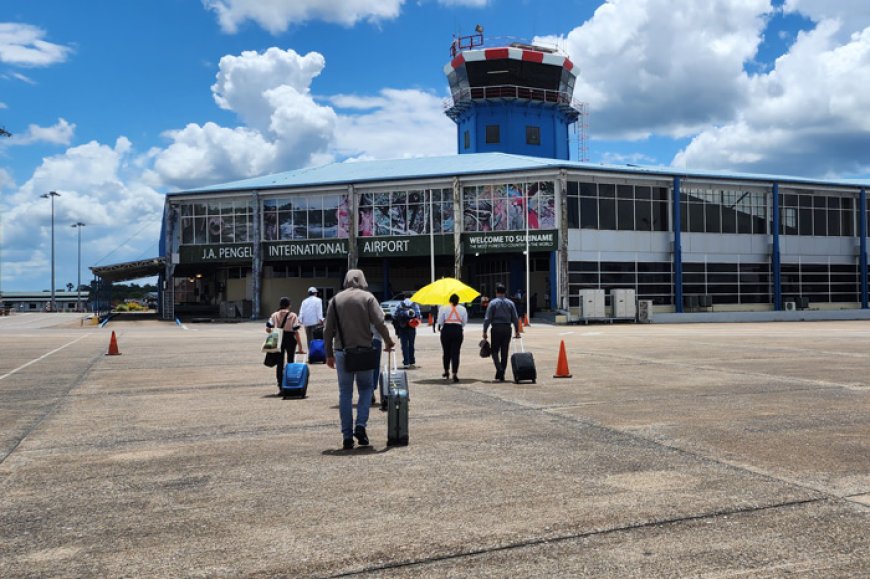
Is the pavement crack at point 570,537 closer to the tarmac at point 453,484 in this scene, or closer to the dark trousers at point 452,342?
the tarmac at point 453,484

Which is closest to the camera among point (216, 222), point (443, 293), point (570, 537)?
point (570, 537)

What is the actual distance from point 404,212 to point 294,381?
41.2m

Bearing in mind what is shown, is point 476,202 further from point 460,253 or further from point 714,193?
point 714,193

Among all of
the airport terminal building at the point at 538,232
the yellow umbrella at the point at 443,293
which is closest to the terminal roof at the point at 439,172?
the airport terminal building at the point at 538,232

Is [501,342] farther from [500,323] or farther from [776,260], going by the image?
[776,260]

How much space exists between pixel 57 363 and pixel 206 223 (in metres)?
37.7

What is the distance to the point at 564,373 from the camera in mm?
15289

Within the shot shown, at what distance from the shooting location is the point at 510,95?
67062mm

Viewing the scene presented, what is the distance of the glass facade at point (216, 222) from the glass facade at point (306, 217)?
150cm

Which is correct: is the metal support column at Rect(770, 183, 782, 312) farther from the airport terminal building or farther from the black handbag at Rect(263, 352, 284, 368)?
the black handbag at Rect(263, 352, 284, 368)

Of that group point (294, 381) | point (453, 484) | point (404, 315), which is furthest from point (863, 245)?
point (453, 484)

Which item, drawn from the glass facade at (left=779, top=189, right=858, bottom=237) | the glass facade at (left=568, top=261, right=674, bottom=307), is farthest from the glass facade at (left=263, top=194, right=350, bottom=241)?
the glass facade at (left=779, top=189, right=858, bottom=237)

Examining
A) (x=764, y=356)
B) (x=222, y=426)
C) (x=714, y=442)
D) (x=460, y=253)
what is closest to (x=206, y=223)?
(x=460, y=253)

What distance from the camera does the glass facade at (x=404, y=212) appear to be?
52312mm
